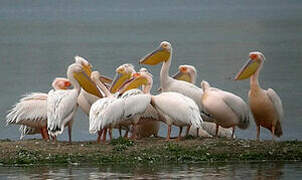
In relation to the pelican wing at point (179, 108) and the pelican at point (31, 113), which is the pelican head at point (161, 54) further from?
the pelican at point (31, 113)

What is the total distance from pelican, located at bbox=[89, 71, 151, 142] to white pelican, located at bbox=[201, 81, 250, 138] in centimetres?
104

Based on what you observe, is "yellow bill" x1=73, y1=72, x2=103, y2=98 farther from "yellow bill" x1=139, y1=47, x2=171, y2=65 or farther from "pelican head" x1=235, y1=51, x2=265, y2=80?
"pelican head" x1=235, y1=51, x2=265, y2=80

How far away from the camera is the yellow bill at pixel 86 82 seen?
12570 millimetres

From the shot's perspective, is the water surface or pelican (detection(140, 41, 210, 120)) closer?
pelican (detection(140, 41, 210, 120))

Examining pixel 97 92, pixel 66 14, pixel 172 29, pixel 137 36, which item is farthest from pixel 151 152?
pixel 66 14

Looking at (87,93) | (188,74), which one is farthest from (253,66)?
(87,93)

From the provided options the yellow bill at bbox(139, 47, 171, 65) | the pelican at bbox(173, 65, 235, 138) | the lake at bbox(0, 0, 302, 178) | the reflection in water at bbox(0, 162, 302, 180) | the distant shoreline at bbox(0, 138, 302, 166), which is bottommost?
the reflection in water at bbox(0, 162, 302, 180)

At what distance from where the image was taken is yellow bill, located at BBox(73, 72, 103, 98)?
1257 cm

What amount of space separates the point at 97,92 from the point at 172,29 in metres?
36.7

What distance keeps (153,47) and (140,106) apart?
892 inches

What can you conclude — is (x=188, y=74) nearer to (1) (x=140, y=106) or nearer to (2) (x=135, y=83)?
(2) (x=135, y=83)

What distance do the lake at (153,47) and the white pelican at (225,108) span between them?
1832 millimetres

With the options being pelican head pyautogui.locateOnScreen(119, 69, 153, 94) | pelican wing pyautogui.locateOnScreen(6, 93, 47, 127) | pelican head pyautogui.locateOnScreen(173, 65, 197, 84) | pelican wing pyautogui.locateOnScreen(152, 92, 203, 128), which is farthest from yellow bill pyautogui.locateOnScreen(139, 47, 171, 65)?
pelican wing pyautogui.locateOnScreen(6, 93, 47, 127)

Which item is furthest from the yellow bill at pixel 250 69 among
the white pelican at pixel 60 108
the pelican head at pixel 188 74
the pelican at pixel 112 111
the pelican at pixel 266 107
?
the white pelican at pixel 60 108
